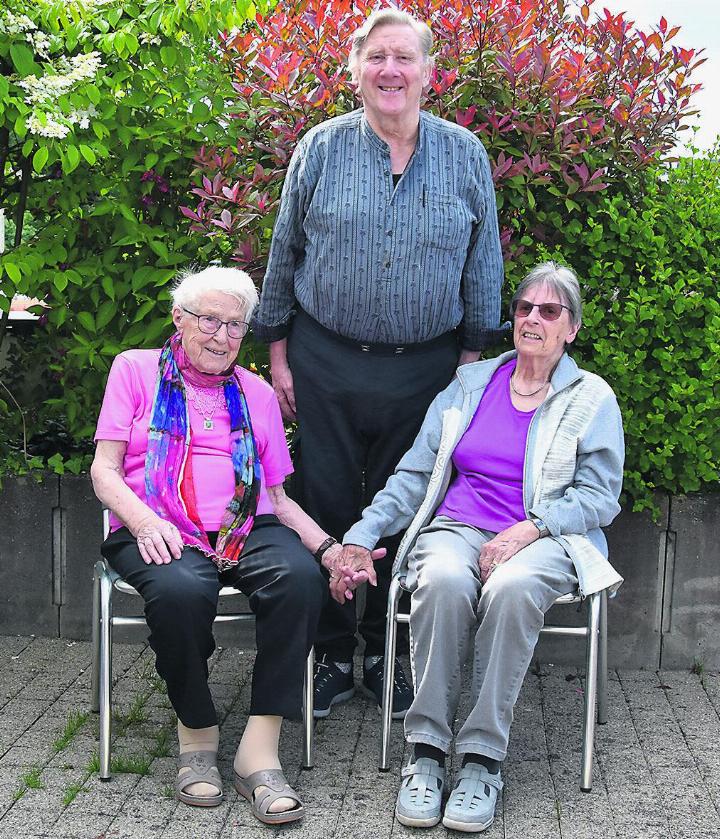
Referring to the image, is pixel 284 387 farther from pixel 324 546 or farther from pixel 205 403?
pixel 324 546

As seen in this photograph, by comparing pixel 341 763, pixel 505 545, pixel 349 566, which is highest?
pixel 505 545

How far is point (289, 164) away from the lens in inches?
157

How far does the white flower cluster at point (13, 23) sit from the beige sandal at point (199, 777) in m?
2.59

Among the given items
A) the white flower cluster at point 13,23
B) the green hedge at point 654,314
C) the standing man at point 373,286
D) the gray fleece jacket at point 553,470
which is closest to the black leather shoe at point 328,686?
the standing man at point 373,286

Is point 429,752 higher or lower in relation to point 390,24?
lower

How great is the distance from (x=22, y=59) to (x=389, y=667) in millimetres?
2504

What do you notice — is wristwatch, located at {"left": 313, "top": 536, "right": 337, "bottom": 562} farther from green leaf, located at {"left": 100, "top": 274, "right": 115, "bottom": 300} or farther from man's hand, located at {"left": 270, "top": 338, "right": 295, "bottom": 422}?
green leaf, located at {"left": 100, "top": 274, "right": 115, "bottom": 300}

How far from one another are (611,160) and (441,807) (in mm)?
2451

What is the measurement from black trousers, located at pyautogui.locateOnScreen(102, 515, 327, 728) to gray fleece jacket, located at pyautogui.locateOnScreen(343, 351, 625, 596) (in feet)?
1.03

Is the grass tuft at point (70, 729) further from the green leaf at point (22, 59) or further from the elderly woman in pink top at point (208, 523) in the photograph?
the green leaf at point (22, 59)

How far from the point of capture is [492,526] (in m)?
3.64

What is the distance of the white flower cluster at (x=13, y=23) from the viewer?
4027 mm

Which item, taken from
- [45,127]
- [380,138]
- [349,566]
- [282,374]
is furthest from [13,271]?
[349,566]

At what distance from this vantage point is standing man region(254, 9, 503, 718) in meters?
3.69
